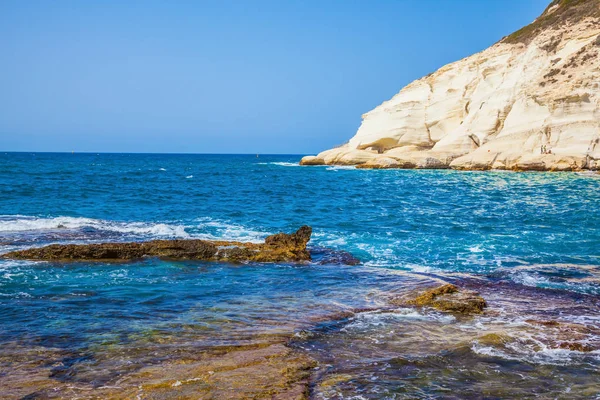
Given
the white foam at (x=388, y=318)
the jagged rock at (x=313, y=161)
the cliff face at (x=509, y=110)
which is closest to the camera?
the white foam at (x=388, y=318)

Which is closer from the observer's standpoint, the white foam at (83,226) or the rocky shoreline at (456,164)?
the white foam at (83,226)

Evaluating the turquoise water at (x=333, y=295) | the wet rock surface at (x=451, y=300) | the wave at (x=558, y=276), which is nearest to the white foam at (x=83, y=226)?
the turquoise water at (x=333, y=295)

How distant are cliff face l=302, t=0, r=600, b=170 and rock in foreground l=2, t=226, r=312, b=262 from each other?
40.7 metres

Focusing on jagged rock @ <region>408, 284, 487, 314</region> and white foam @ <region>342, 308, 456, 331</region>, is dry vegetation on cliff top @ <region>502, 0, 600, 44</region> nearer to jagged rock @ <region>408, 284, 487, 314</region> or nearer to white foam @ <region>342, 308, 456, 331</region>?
jagged rock @ <region>408, 284, 487, 314</region>

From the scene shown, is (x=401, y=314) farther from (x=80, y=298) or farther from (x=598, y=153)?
(x=598, y=153)

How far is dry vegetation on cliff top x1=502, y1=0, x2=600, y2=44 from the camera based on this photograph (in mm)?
57562

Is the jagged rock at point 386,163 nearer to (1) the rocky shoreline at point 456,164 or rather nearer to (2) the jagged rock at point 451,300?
(1) the rocky shoreline at point 456,164

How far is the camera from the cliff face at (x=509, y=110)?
4638cm

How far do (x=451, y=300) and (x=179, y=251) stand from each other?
277 inches

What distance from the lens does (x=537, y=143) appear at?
48.7 m

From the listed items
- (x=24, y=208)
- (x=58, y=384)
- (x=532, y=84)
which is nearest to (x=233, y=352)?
(x=58, y=384)

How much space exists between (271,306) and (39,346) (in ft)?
12.1

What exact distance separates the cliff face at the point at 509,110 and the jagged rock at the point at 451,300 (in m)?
42.2

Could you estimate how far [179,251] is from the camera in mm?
13211
